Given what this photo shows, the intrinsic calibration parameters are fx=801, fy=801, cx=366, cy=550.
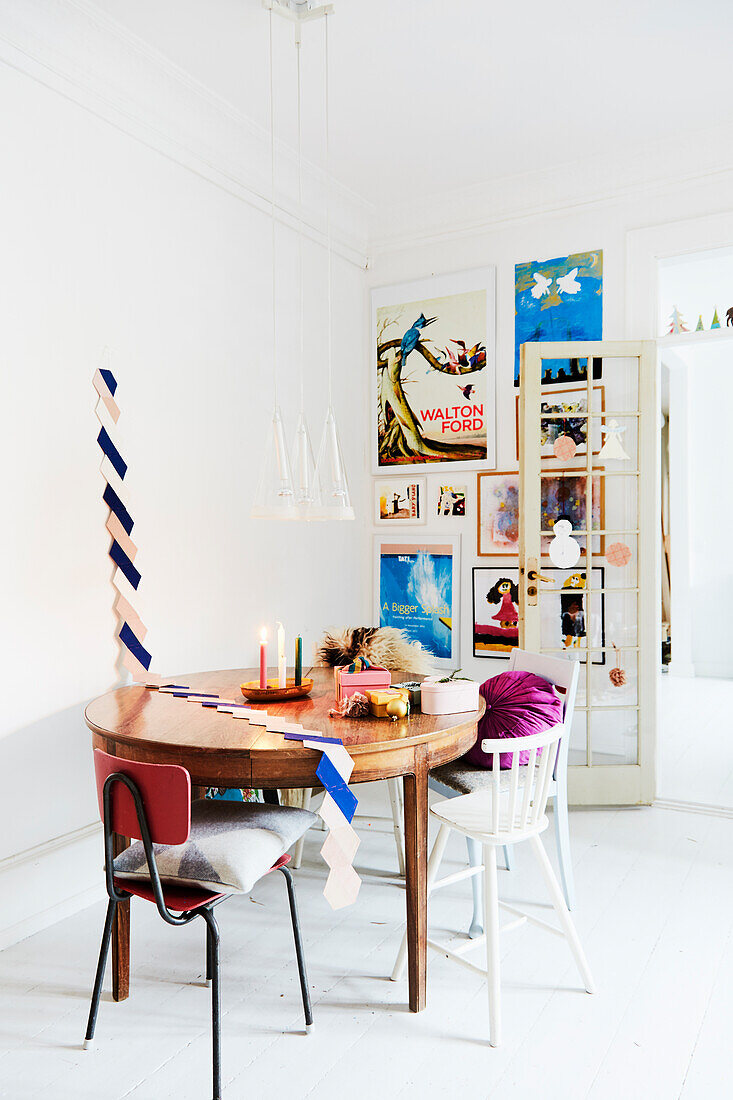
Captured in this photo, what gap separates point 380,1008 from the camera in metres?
2.10

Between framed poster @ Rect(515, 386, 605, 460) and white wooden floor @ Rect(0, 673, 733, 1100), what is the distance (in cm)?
186

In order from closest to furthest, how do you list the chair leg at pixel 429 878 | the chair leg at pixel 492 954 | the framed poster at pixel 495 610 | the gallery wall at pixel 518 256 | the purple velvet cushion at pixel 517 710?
the chair leg at pixel 492 954
the chair leg at pixel 429 878
the purple velvet cushion at pixel 517 710
the gallery wall at pixel 518 256
the framed poster at pixel 495 610

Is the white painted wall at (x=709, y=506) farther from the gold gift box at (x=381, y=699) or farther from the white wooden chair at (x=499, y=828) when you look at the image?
the gold gift box at (x=381, y=699)

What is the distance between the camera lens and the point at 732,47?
9.50ft

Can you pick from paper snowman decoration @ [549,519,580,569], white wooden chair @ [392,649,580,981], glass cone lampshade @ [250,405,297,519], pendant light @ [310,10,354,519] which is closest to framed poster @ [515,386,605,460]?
paper snowman decoration @ [549,519,580,569]

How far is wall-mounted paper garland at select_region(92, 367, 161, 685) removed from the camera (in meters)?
2.84

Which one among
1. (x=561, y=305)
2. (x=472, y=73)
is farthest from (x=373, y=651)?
(x=472, y=73)

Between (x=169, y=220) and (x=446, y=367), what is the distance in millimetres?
1629

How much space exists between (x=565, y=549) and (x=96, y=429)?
2.11 m

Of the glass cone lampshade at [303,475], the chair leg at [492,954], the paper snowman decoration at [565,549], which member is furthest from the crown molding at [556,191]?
the chair leg at [492,954]

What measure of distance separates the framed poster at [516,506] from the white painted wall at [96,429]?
37.6 inches

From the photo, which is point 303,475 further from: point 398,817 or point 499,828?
point 398,817

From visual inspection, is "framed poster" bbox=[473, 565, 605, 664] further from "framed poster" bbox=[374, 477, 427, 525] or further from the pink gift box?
the pink gift box

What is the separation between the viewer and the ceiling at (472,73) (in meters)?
2.71
